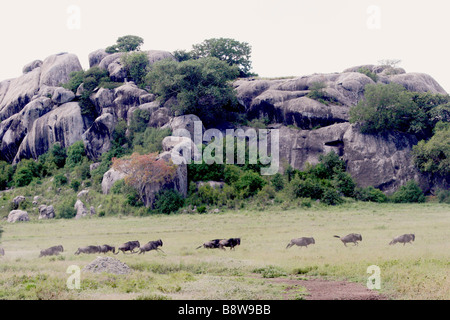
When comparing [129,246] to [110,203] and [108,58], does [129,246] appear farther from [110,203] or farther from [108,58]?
[108,58]

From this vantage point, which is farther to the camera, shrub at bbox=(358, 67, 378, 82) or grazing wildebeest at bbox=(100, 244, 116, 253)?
shrub at bbox=(358, 67, 378, 82)

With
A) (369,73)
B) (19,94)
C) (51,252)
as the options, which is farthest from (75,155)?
(369,73)

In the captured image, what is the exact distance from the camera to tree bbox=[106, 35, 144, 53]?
186ft

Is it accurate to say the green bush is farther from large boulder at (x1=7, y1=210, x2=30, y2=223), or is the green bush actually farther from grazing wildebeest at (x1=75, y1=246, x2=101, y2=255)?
grazing wildebeest at (x1=75, y1=246, x2=101, y2=255)

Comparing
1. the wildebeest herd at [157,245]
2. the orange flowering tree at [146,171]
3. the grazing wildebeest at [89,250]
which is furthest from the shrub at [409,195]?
the grazing wildebeest at [89,250]

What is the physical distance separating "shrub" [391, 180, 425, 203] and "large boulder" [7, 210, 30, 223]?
99.5 feet

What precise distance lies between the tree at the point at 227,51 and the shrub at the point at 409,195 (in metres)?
27.1

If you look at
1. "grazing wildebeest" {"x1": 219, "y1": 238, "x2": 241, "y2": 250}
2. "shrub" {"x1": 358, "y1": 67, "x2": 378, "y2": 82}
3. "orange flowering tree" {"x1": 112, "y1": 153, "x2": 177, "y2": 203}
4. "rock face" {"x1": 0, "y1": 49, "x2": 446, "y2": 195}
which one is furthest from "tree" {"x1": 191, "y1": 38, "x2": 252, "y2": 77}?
"grazing wildebeest" {"x1": 219, "y1": 238, "x2": 241, "y2": 250}

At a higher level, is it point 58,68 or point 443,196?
point 58,68

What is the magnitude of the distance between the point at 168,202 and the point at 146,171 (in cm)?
295

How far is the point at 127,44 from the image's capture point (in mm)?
57156

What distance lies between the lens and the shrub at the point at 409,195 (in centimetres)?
3684

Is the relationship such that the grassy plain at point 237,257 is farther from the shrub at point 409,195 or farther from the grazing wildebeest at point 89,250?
the shrub at point 409,195

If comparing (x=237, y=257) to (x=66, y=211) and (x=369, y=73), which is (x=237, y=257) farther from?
(x=369, y=73)
